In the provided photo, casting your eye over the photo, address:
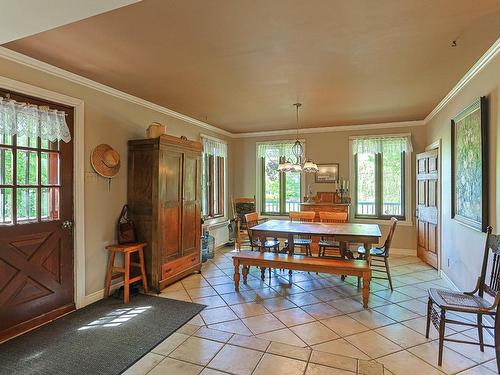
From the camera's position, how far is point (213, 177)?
20.3 feet

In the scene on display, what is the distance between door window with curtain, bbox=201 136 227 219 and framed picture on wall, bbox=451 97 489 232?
397 centimetres

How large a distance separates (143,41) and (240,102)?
199 centimetres

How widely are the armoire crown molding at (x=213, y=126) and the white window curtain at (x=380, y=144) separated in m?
0.24

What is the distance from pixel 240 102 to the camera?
4.28 metres

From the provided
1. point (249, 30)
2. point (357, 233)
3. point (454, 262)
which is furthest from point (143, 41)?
point (454, 262)

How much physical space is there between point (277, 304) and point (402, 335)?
1275mm

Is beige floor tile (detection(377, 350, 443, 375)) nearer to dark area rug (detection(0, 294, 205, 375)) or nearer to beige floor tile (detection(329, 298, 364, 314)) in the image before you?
beige floor tile (detection(329, 298, 364, 314))

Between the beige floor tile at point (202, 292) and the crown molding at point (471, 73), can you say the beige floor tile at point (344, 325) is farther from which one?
the crown molding at point (471, 73)

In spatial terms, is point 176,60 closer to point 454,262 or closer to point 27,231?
point 27,231

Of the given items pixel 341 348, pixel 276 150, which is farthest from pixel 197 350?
pixel 276 150

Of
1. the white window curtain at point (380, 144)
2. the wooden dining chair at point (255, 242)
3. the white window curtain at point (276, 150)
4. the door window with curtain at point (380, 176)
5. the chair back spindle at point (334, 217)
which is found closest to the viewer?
the wooden dining chair at point (255, 242)

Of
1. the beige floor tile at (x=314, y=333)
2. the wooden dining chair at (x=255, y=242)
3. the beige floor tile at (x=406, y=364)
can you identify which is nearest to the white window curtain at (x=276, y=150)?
the wooden dining chair at (x=255, y=242)

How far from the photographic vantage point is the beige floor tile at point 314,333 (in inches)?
102

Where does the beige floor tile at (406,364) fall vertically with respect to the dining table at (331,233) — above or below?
below
